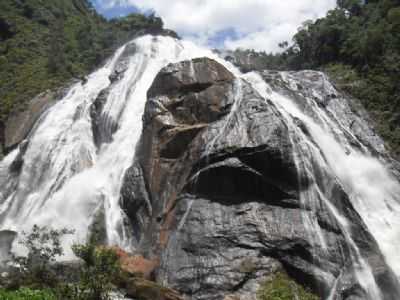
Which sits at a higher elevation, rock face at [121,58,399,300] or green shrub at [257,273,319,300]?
rock face at [121,58,399,300]

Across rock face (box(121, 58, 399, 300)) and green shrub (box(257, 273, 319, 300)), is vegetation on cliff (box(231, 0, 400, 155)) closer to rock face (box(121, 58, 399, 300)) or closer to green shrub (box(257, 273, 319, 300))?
rock face (box(121, 58, 399, 300))

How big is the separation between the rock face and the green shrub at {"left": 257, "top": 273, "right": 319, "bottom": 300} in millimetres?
395

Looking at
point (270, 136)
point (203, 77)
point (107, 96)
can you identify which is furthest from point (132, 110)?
point (270, 136)

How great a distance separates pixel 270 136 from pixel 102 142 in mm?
15015

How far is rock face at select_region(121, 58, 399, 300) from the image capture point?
61.0 feet

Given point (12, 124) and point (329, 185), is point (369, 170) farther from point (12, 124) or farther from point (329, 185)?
point (12, 124)

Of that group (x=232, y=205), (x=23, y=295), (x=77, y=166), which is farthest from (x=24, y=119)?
(x=23, y=295)

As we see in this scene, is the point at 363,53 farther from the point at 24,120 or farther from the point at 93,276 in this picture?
the point at 93,276

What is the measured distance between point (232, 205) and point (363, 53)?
1099 inches

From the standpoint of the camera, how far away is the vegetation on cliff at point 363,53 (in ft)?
124

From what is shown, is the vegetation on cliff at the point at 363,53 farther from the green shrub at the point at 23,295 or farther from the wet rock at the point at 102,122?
the green shrub at the point at 23,295

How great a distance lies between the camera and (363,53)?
142ft

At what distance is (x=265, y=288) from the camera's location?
17.6 metres

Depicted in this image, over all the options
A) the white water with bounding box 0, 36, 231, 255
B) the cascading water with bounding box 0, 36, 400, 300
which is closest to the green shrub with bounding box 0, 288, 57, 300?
the cascading water with bounding box 0, 36, 400, 300
